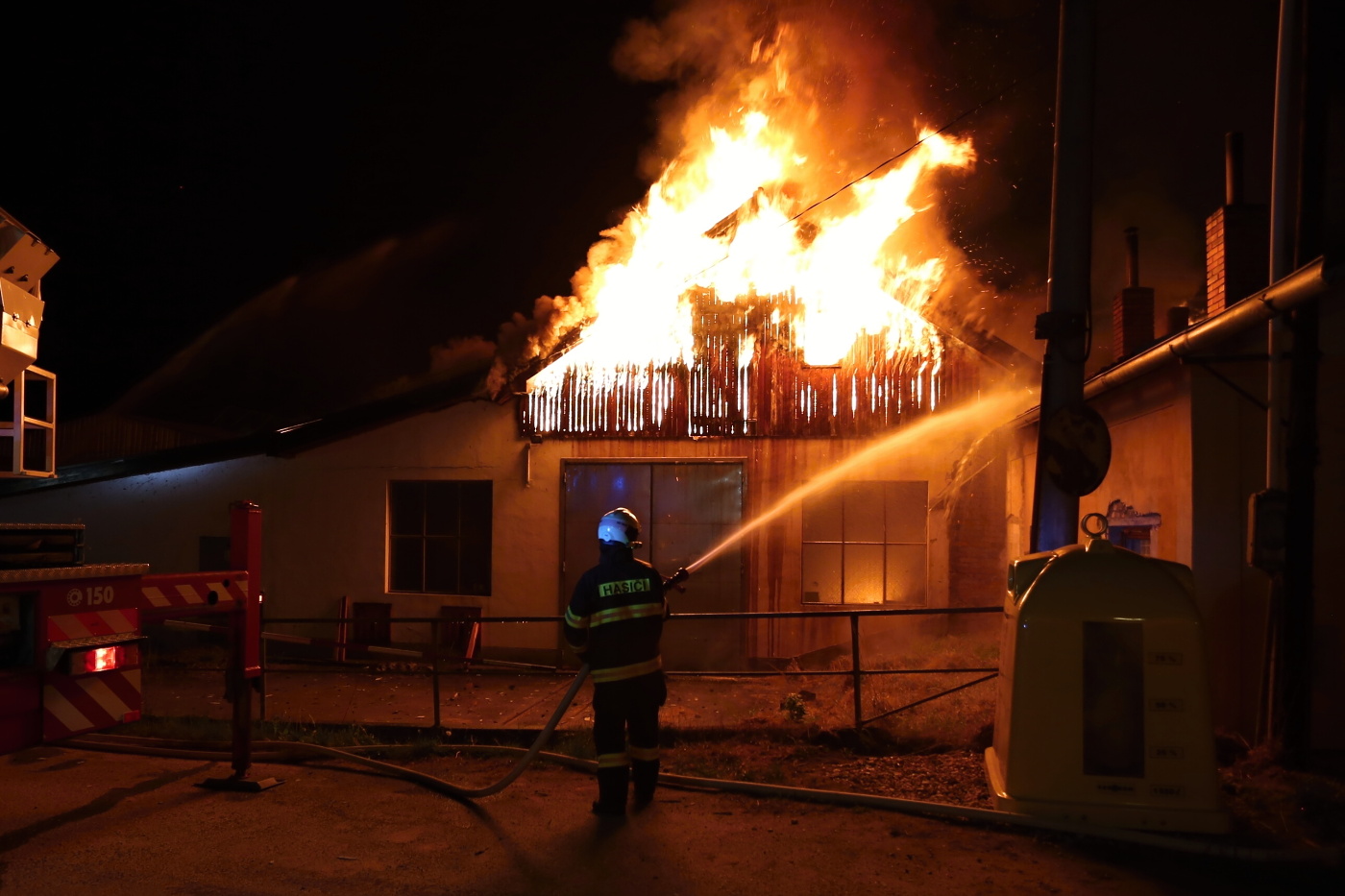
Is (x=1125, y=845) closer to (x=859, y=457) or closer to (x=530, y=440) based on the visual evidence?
(x=859, y=457)

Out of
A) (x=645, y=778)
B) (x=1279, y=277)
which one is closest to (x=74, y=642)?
(x=645, y=778)

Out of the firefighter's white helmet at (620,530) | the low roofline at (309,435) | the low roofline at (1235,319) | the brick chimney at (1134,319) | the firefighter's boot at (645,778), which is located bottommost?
the firefighter's boot at (645,778)

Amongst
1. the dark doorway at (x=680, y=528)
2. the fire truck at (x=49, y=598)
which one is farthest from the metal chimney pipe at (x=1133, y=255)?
the fire truck at (x=49, y=598)

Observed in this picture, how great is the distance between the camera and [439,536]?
42.5 ft

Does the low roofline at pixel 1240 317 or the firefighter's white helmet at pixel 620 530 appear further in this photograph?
the low roofline at pixel 1240 317

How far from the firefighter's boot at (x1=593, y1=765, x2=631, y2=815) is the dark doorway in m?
6.37

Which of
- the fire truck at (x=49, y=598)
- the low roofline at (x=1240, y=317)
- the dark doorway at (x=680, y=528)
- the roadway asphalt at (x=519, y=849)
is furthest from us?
the dark doorway at (x=680, y=528)

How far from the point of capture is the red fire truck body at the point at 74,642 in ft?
14.9

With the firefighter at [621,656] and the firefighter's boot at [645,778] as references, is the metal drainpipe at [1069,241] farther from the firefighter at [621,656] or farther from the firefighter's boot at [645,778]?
the firefighter's boot at [645,778]

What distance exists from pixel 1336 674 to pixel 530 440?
9.06 m

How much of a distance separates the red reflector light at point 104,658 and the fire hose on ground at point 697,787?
1879 millimetres

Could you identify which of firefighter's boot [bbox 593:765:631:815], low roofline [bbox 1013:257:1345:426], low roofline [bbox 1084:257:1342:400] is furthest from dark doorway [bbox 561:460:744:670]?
firefighter's boot [bbox 593:765:631:815]

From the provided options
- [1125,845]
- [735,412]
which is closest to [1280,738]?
[1125,845]

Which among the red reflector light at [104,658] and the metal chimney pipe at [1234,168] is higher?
the metal chimney pipe at [1234,168]
